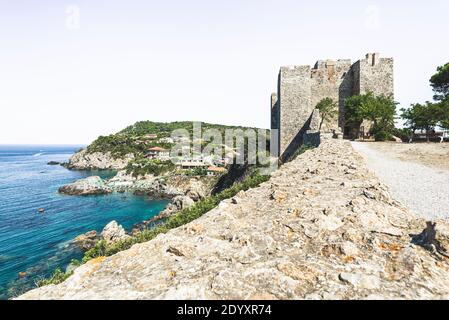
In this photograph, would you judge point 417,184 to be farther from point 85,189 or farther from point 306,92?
point 85,189

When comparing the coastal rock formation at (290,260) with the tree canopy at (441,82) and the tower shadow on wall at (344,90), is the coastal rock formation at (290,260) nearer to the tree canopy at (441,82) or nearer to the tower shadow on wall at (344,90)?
the tower shadow on wall at (344,90)

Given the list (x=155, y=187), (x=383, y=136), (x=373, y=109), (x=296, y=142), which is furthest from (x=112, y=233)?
(x=155, y=187)

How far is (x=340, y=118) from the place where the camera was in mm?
24016

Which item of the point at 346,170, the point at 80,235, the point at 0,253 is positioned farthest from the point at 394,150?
the point at 0,253

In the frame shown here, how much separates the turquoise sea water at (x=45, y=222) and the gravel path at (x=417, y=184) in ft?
74.2

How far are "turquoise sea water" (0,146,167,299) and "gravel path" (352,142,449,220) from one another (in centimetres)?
2263

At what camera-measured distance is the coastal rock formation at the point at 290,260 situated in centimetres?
284

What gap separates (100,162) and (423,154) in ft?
312

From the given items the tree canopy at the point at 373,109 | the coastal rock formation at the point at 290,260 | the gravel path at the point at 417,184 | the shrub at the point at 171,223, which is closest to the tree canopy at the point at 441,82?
the tree canopy at the point at 373,109

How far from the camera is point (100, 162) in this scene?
300ft

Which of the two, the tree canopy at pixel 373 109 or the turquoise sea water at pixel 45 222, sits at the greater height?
the tree canopy at pixel 373 109

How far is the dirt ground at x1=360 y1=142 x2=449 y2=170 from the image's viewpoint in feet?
37.0

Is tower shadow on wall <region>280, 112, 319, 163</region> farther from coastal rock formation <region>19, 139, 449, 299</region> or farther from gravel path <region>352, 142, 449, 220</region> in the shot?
coastal rock formation <region>19, 139, 449, 299</region>
